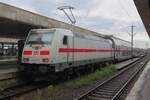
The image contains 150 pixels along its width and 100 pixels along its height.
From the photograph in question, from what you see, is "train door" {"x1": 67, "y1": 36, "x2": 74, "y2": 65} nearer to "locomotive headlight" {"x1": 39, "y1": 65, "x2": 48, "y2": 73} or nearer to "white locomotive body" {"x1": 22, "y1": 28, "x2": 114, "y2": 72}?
"white locomotive body" {"x1": 22, "y1": 28, "x2": 114, "y2": 72}

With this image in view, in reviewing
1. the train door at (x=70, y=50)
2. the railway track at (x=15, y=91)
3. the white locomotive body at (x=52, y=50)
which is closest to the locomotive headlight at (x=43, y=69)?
the white locomotive body at (x=52, y=50)

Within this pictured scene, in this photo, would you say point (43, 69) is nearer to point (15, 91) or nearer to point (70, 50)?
point (15, 91)

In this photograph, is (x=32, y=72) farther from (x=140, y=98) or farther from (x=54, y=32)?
(x=140, y=98)

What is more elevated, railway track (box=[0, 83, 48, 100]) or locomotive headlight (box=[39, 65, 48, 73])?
locomotive headlight (box=[39, 65, 48, 73])

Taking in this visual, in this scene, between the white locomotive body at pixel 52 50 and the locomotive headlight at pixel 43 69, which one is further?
the white locomotive body at pixel 52 50

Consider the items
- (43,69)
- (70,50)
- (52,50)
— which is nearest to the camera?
(43,69)

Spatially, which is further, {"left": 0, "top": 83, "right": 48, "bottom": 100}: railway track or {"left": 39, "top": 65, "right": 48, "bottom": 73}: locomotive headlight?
{"left": 39, "top": 65, "right": 48, "bottom": 73}: locomotive headlight

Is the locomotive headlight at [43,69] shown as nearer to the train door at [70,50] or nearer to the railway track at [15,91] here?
the railway track at [15,91]

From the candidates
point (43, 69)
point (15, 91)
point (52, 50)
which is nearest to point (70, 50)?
point (52, 50)

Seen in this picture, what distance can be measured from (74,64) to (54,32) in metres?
3.16

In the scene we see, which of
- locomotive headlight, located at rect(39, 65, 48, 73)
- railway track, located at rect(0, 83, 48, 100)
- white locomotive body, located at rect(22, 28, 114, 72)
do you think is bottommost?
railway track, located at rect(0, 83, 48, 100)

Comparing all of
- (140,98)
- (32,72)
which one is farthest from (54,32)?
(140,98)

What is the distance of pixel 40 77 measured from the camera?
15.6 metres

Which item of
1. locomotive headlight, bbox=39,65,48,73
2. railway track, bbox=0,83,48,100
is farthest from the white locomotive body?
railway track, bbox=0,83,48,100
